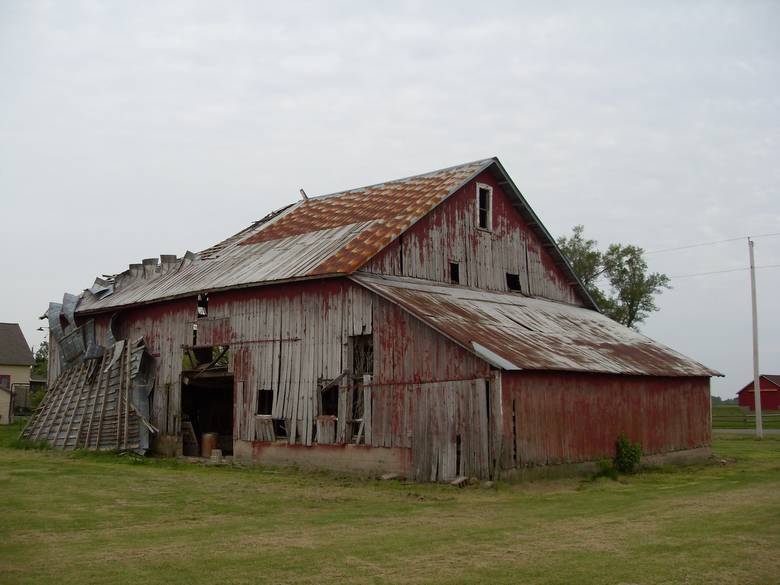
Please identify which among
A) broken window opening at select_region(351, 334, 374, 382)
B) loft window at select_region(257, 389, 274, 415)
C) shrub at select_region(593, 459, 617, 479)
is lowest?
shrub at select_region(593, 459, 617, 479)

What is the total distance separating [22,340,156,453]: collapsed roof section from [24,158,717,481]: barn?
0.07 metres

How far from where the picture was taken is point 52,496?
707 inches

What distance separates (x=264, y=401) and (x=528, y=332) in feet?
26.5

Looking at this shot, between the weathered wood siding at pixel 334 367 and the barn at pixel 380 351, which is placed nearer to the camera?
the weathered wood siding at pixel 334 367

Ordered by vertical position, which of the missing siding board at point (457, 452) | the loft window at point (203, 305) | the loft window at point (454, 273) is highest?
the loft window at point (454, 273)

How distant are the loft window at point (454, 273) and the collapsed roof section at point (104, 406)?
1079 centimetres

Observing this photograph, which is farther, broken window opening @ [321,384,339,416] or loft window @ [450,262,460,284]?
loft window @ [450,262,460,284]

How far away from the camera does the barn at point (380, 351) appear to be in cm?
2139

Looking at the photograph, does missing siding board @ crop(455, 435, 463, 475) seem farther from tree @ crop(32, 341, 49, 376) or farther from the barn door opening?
tree @ crop(32, 341, 49, 376)

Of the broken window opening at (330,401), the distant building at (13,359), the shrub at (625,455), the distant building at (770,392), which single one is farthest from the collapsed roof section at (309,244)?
the distant building at (770,392)

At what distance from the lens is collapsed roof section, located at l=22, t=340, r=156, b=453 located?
2919 cm

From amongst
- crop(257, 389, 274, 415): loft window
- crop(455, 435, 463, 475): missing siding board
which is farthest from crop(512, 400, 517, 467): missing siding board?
crop(257, 389, 274, 415): loft window

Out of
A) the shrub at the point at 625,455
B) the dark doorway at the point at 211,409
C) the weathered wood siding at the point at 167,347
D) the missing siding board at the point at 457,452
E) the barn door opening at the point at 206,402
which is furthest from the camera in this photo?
the dark doorway at the point at 211,409

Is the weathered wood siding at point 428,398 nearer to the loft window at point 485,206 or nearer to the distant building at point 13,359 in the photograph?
the loft window at point 485,206
